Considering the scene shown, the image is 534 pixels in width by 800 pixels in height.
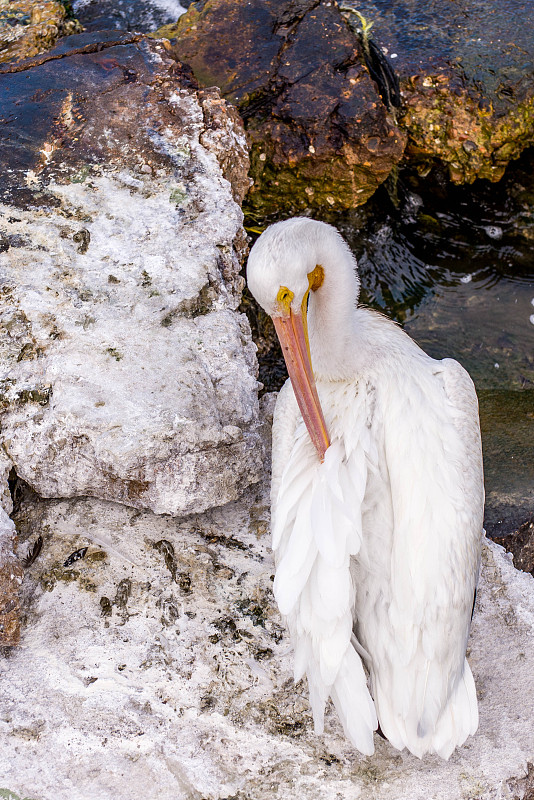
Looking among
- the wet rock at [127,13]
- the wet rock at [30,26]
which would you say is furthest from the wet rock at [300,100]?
the wet rock at [127,13]

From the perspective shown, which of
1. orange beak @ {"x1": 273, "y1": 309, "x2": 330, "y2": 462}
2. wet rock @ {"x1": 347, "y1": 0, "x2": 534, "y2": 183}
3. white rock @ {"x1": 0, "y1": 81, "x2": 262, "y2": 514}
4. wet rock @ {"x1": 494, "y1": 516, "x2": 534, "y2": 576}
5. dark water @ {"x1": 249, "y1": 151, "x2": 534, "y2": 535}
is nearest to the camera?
orange beak @ {"x1": 273, "y1": 309, "x2": 330, "y2": 462}

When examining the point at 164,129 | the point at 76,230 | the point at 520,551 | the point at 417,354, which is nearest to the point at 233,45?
the point at 164,129

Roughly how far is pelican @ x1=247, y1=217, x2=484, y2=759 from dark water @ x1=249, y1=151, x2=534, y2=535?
143 cm

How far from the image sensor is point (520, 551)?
3.01 metres

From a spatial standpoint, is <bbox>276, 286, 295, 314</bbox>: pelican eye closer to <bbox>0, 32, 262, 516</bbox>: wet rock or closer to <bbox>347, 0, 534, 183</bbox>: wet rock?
<bbox>0, 32, 262, 516</bbox>: wet rock

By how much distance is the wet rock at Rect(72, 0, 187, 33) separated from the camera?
5.07 meters

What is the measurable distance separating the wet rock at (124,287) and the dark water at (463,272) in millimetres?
1019

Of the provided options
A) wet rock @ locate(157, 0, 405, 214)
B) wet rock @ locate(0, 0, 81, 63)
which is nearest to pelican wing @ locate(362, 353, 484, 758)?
wet rock @ locate(157, 0, 405, 214)

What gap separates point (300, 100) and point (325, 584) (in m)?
2.87

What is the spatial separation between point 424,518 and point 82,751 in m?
1.16

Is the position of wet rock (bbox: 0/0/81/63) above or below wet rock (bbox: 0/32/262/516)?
above

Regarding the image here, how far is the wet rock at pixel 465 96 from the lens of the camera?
406cm

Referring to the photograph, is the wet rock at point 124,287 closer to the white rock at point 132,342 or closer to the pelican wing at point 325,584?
the white rock at point 132,342

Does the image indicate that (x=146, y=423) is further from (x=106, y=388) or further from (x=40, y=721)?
(x=40, y=721)
